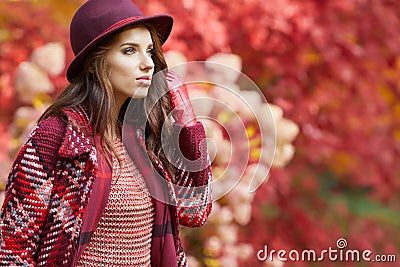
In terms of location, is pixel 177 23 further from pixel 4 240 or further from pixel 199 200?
pixel 4 240

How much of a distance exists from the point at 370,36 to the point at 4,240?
2.53 meters

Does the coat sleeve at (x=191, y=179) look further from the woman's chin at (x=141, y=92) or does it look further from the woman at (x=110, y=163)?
the woman's chin at (x=141, y=92)

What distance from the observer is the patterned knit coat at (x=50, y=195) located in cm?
146

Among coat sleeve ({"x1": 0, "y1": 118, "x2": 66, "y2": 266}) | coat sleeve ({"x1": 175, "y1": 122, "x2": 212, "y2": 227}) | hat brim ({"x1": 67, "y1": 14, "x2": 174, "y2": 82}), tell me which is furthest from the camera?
coat sleeve ({"x1": 175, "y1": 122, "x2": 212, "y2": 227})

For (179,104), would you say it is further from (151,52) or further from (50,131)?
(50,131)

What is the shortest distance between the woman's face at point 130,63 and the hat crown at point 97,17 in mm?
41

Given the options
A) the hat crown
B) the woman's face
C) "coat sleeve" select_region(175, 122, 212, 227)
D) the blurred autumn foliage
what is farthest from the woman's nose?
the blurred autumn foliage

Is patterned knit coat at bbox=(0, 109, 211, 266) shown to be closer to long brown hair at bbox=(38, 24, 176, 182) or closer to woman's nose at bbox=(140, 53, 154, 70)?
long brown hair at bbox=(38, 24, 176, 182)

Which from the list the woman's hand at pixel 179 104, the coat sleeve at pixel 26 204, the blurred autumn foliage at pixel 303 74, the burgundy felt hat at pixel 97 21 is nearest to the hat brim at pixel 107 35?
the burgundy felt hat at pixel 97 21

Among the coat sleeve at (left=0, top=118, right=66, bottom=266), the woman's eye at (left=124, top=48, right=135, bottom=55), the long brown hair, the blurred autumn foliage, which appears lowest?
the coat sleeve at (left=0, top=118, right=66, bottom=266)

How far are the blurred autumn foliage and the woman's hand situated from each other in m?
1.11

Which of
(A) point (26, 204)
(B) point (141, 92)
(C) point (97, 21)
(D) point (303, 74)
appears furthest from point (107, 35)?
(D) point (303, 74)

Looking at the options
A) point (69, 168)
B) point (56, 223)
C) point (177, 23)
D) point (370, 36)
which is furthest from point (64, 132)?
point (370, 36)

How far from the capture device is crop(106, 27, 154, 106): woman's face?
161 cm
